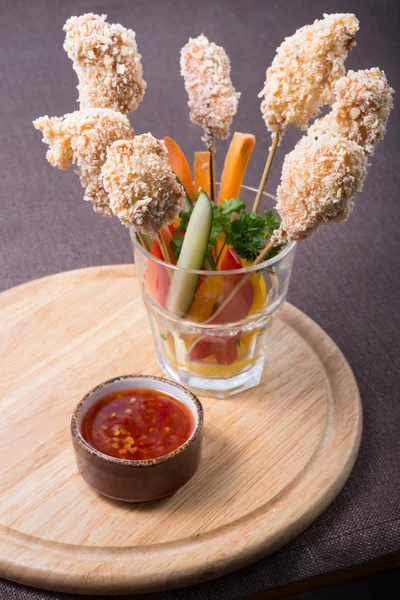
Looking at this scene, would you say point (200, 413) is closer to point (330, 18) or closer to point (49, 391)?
point (49, 391)

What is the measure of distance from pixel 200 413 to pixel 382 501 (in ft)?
1.28

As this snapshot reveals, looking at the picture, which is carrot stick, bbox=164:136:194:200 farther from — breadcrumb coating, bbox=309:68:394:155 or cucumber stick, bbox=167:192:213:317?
breadcrumb coating, bbox=309:68:394:155

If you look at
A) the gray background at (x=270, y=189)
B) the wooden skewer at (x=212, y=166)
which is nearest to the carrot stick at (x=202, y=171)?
the wooden skewer at (x=212, y=166)

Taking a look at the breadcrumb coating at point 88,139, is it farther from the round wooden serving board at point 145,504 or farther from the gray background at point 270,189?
the gray background at point 270,189

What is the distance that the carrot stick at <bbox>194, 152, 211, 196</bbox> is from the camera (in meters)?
1.52

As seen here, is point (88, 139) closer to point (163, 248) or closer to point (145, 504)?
point (163, 248)

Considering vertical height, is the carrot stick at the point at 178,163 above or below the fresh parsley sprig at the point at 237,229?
above

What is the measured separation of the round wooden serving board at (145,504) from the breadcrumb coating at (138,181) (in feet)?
1.58

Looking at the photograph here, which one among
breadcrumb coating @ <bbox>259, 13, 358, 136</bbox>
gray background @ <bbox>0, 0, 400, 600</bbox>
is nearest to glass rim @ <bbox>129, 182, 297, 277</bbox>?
breadcrumb coating @ <bbox>259, 13, 358, 136</bbox>

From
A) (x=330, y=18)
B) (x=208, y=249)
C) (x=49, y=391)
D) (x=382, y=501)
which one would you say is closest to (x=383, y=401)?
(x=382, y=501)

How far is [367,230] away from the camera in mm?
2295

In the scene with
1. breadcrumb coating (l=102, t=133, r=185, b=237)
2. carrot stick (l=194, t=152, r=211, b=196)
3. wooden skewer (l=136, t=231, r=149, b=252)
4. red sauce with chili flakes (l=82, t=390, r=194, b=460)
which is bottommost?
red sauce with chili flakes (l=82, t=390, r=194, b=460)

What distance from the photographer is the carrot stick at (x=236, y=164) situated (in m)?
1.48

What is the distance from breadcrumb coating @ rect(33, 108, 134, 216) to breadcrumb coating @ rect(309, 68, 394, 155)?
12.3 inches
